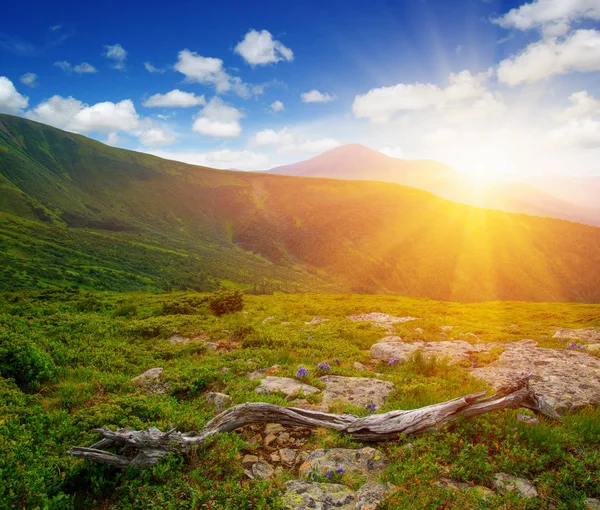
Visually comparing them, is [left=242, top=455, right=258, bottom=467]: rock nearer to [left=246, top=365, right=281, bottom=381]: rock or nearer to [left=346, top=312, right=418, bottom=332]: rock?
[left=246, top=365, right=281, bottom=381]: rock

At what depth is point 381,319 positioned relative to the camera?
24328 mm

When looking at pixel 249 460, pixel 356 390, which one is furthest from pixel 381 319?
pixel 249 460

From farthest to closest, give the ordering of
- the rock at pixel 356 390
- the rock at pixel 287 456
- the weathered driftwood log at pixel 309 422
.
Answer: the rock at pixel 356 390 → the rock at pixel 287 456 → the weathered driftwood log at pixel 309 422

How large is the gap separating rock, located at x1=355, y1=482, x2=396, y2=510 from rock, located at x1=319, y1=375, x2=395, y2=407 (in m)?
3.17

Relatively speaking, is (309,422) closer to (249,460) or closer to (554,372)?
(249,460)

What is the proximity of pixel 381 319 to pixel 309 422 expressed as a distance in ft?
58.9

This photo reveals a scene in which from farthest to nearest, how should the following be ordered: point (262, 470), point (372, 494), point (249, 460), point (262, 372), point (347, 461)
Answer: point (262, 372), point (249, 460), point (347, 461), point (262, 470), point (372, 494)

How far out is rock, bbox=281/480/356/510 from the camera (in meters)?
5.17

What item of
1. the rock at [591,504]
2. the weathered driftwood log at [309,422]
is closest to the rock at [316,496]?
the weathered driftwood log at [309,422]

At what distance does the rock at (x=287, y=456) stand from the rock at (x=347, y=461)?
28 cm

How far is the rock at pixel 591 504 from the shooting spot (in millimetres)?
4980

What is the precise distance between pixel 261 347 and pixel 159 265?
11633cm

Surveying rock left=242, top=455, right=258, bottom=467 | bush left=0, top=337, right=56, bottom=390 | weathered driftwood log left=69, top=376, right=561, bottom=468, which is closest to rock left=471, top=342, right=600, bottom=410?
weathered driftwood log left=69, top=376, right=561, bottom=468

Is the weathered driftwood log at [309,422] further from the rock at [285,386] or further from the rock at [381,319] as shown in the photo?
the rock at [381,319]
